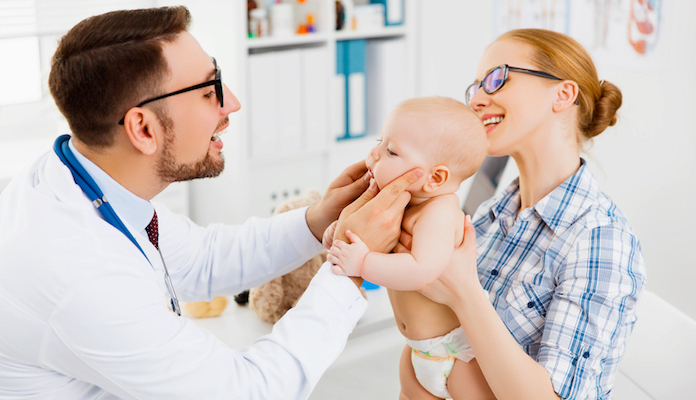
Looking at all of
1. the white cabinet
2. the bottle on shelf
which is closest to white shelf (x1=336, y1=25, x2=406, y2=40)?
the white cabinet

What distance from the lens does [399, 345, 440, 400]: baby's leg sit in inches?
55.0

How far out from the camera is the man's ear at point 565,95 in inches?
52.7

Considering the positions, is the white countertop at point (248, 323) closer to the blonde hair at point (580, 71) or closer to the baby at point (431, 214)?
the baby at point (431, 214)

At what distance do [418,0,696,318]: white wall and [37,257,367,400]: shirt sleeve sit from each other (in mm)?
1502

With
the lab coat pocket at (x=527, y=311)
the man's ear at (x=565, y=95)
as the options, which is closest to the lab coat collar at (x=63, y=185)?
the lab coat pocket at (x=527, y=311)

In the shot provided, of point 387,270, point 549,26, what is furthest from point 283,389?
point 549,26

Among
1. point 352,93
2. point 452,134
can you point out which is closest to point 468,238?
point 452,134

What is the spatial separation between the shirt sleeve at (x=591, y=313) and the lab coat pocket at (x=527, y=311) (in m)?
0.05

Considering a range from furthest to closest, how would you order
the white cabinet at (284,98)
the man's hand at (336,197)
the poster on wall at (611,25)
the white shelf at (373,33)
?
the white shelf at (373,33) → the white cabinet at (284,98) → the poster on wall at (611,25) → the man's hand at (336,197)

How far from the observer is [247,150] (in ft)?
9.29

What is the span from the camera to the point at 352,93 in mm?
3158

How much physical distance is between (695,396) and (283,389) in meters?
0.87

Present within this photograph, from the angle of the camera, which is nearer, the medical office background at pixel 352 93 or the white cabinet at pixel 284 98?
the medical office background at pixel 352 93

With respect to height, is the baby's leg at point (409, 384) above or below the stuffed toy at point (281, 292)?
below
